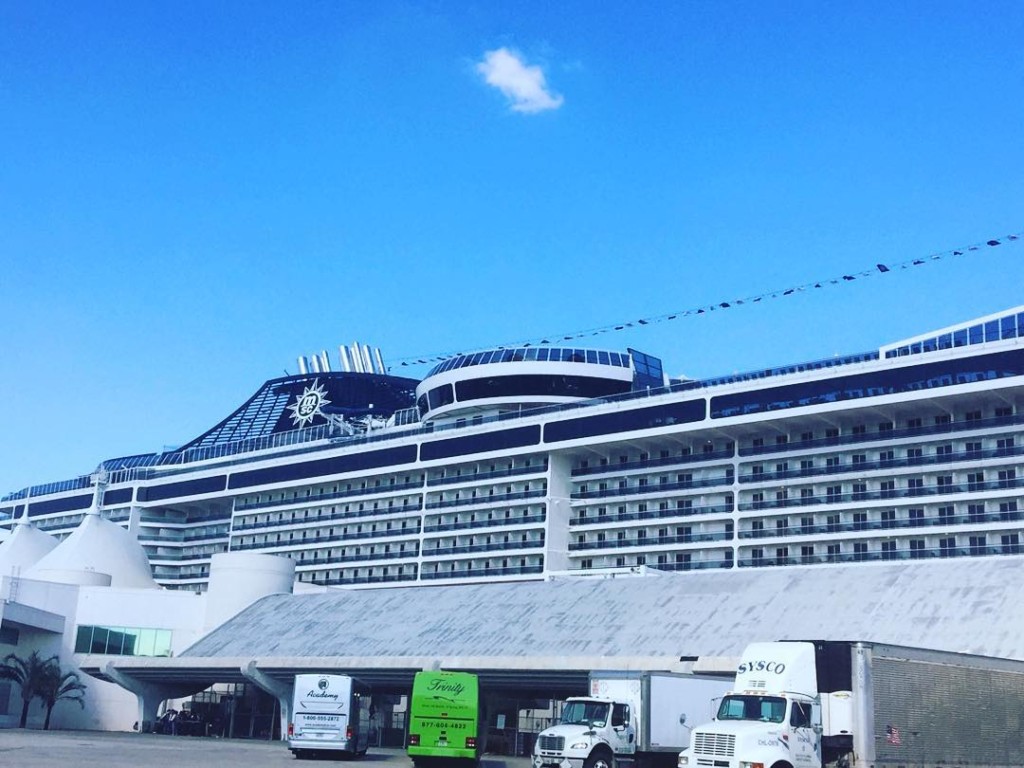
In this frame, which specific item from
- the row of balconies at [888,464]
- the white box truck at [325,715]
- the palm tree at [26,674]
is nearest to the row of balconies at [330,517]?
the row of balconies at [888,464]

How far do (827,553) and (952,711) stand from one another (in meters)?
38.1

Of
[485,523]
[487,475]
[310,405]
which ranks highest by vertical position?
[310,405]

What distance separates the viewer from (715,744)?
2466 cm

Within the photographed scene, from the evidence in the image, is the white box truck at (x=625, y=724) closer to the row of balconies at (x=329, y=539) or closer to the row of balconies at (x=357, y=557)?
the row of balconies at (x=357, y=557)

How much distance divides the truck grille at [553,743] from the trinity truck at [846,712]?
417 centimetres

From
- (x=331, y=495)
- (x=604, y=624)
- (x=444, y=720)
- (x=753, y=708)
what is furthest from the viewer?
(x=331, y=495)

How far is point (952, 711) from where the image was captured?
28594mm

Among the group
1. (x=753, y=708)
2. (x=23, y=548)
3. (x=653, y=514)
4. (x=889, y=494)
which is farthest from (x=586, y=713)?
(x=23, y=548)

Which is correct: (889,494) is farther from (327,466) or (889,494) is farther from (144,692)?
(327,466)

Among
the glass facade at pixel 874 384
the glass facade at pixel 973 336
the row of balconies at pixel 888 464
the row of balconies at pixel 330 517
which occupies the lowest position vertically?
the row of balconies at pixel 888 464

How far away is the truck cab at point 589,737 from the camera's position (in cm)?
2889

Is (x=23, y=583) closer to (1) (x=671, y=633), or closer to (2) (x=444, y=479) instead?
(2) (x=444, y=479)

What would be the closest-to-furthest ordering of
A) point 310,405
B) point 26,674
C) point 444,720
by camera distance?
point 444,720
point 26,674
point 310,405

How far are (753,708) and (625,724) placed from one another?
509 centimetres
